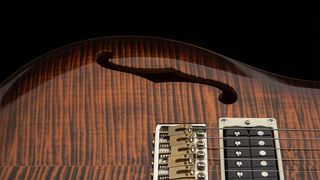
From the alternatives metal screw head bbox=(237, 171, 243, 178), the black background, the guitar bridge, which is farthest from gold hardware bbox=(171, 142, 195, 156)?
the black background

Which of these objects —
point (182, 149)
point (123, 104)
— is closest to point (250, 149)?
point (182, 149)

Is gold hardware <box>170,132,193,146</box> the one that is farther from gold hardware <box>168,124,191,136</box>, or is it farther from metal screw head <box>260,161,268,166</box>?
metal screw head <box>260,161,268,166</box>

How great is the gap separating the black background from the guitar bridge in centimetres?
52

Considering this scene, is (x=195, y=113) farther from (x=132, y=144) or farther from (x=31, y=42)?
(x=31, y=42)

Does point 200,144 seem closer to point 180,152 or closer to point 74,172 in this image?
point 180,152

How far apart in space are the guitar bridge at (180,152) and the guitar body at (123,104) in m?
0.02

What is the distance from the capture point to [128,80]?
1030 mm

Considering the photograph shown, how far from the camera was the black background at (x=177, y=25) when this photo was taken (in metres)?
1.36

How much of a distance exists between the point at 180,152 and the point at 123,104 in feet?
0.60

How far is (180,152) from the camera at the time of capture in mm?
913

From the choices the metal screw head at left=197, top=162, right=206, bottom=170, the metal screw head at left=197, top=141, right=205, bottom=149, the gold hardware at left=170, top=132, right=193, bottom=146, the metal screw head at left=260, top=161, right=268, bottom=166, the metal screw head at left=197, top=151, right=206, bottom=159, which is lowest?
the metal screw head at left=197, top=162, right=206, bottom=170

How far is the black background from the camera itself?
4.47 ft

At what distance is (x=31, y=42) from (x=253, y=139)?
80 cm

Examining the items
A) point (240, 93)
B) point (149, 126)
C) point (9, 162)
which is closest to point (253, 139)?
point (240, 93)
